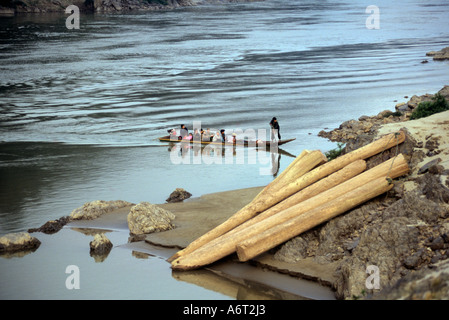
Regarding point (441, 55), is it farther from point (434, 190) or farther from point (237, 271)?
point (237, 271)

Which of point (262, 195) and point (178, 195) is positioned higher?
point (262, 195)

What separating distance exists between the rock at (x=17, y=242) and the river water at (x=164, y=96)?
38.7 inches

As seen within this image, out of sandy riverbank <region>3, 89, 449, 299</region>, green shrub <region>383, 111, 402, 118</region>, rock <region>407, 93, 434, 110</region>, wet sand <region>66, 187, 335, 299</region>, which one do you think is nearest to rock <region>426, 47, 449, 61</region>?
rock <region>407, 93, 434, 110</region>

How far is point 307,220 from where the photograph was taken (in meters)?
16.4

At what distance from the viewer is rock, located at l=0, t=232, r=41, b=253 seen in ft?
64.9

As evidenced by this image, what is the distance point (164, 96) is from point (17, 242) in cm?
3049

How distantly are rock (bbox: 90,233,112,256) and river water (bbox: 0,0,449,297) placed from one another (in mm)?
2532

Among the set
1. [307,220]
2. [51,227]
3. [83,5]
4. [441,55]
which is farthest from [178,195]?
[83,5]

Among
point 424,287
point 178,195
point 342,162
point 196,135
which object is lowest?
point 178,195

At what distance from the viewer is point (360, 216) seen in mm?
16812

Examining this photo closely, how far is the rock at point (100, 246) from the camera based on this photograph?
19172 millimetres
